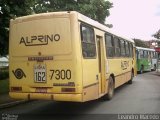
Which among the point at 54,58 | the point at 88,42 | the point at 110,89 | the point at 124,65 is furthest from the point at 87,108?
the point at 124,65

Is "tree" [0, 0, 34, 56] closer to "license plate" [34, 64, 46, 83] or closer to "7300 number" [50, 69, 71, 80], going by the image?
"license plate" [34, 64, 46, 83]

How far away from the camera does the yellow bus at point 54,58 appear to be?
35.3ft

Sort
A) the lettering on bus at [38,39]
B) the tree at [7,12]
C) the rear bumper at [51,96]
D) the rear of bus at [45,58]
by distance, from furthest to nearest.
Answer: the tree at [7,12], the lettering on bus at [38,39], the rear of bus at [45,58], the rear bumper at [51,96]

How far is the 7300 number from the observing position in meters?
10.8

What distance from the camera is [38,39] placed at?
11281 mm

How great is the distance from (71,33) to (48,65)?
122 centimetres

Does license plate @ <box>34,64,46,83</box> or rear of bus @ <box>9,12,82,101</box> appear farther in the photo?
license plate @ <box>34,64,46,83</box>

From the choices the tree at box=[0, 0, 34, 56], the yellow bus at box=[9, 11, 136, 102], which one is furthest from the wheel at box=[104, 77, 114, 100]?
the tree at box=[0, 0, 34, 56]

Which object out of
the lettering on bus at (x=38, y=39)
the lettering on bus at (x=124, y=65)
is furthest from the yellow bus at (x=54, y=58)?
the lettering on bus at (x=124, y=65)

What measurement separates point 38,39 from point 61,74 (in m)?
1.35

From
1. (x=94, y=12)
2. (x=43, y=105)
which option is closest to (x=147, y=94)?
(x=43, y=105)

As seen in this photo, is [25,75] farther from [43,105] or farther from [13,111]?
[43,105]

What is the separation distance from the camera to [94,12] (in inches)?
→ 1220

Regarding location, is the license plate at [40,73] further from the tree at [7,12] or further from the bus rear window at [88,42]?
the tree at [7,12]
